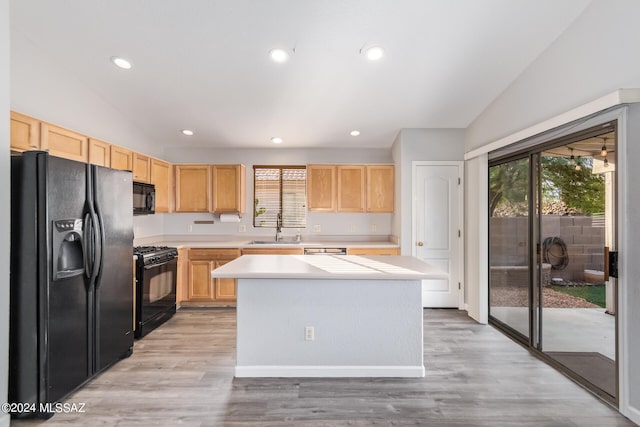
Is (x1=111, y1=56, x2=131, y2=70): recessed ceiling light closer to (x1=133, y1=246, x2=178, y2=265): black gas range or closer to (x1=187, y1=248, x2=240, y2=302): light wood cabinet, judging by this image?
(x1=133, y1=246, x2=178, y2=265): black gas range

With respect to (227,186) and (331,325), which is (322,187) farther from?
(331,325)

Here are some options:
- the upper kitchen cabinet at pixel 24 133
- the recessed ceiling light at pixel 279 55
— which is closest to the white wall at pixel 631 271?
the recessed ceiling light at pixel 279 55

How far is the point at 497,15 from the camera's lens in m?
2.43

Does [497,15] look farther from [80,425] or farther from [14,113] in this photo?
[80,425]

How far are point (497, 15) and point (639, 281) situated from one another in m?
2.17

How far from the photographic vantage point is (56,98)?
3051mm

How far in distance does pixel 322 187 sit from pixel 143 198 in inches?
95.9

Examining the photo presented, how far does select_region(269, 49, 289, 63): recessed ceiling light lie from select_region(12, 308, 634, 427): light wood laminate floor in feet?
9.33

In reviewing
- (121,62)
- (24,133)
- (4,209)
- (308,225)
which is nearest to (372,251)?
(308,225)

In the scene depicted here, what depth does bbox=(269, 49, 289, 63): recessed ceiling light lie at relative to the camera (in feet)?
9.21

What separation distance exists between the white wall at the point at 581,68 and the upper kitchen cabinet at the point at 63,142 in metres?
A: 4.34

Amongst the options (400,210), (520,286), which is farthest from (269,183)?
(520,286)

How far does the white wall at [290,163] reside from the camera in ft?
16.5

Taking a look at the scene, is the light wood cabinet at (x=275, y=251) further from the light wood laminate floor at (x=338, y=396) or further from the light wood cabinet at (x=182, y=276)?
the light wood laminate floor at (x=338, y=396)
